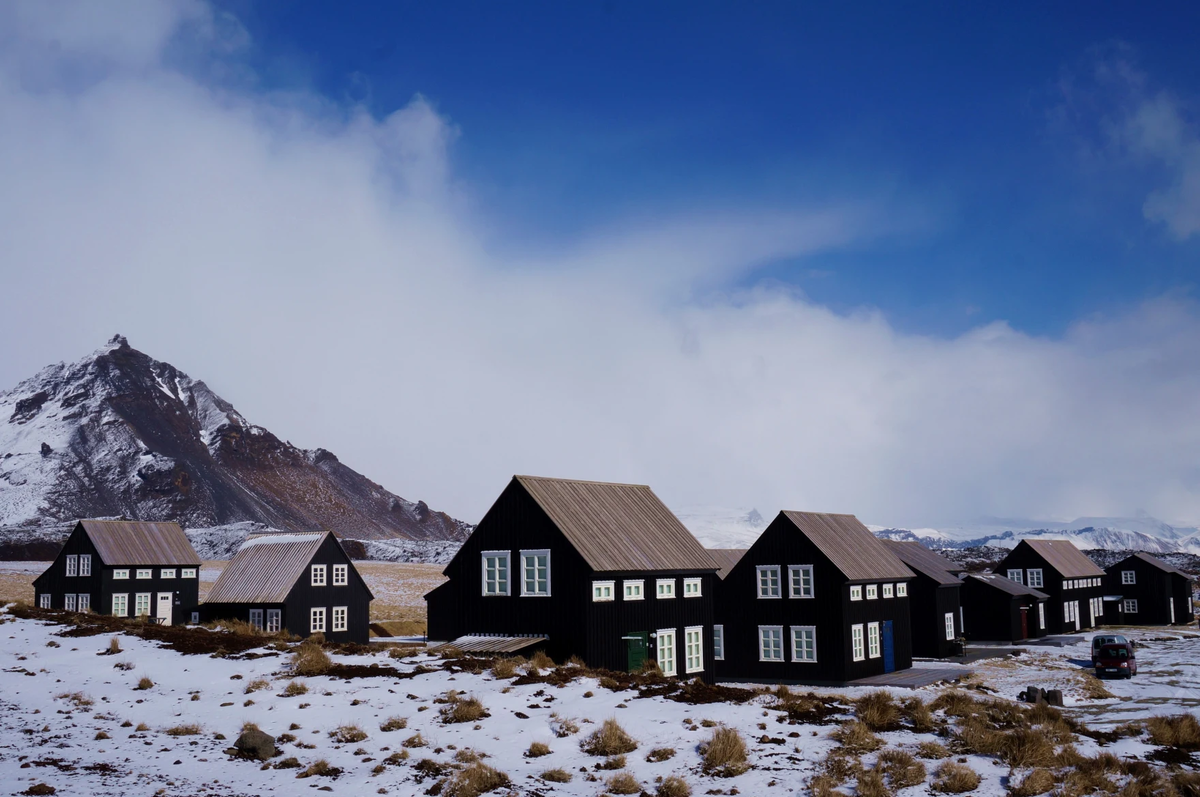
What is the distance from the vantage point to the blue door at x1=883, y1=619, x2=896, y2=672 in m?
49.7

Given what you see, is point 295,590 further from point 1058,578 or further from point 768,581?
point 1058,578

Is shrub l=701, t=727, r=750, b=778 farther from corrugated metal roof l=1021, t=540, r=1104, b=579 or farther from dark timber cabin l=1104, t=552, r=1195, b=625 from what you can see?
dark timber cabin l=1104, t=552, r=1195, b=625

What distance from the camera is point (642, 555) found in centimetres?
3984

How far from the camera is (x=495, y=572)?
3941cm

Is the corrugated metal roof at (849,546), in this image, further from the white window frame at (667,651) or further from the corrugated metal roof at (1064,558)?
the corrugated metal roof at (1064,558)

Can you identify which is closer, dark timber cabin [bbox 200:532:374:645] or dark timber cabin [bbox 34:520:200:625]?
dark timber cabin [bbox 200:532:374:645]

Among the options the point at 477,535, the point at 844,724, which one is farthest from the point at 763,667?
the point at 844,724

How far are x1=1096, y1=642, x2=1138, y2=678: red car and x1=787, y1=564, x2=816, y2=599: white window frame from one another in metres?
15.6

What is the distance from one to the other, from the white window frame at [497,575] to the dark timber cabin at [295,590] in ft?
70.7

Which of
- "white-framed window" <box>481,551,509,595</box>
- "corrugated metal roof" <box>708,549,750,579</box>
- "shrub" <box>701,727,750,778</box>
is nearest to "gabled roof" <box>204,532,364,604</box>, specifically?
"white-framed window" <box>481,551,509,595</box>

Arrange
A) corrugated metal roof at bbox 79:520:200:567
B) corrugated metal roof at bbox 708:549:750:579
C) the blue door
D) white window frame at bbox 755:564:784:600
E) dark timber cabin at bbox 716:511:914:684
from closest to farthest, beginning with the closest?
dark timber cabin at bbox 716:511:914:684
white window frame at bbox 755:564:784:600
the blue door
corrugated metal roof at bbox 708:549:750:579
corrugated metal roof at bbox 79:520:200:567

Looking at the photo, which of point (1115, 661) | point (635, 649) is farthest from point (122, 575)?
point (1115, 661)

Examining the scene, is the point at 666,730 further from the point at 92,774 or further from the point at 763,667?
the point at 763,667

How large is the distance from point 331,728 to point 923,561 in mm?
46013
